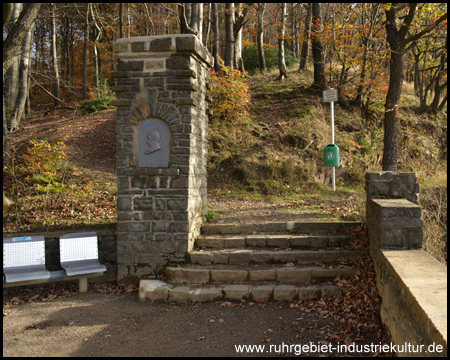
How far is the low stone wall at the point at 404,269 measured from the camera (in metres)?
2.90

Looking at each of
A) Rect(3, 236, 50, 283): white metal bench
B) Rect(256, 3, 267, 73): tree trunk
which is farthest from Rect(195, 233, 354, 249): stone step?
Rect(256, 3, 267, 73): tree trunk

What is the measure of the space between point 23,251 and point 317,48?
485 inches

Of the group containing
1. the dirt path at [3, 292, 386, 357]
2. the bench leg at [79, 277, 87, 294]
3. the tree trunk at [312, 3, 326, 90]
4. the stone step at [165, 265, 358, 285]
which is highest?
the tree trunk at [312, 3, 326, 90]

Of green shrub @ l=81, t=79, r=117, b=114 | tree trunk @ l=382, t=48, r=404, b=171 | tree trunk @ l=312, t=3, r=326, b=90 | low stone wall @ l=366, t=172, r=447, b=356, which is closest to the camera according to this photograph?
low stone wall @ l=366, t=172, r=447, b=356

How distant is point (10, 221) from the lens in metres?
7.56

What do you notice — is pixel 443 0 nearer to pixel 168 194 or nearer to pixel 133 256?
pixel 168 194

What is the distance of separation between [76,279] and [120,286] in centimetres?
79

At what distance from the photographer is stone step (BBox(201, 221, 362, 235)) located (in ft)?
22.4

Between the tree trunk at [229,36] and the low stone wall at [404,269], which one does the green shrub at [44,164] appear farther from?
the tree trunk at [229,36]

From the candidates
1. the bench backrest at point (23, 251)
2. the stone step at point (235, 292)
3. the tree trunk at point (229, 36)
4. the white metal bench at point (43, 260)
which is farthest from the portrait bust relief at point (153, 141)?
the tree trunk at point (229, 36)

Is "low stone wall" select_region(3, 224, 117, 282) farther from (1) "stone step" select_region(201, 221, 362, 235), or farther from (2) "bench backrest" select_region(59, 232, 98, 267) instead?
(1) "stone step" select_region(201, 221, 362, 235)

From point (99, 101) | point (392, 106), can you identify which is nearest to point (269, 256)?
point (392, 106)

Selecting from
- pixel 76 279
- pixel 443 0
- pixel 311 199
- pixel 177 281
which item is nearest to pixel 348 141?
pixel 311 199

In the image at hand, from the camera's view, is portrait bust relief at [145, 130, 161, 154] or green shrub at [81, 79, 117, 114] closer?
portrait bust relief at [145, 130, 161, 154]
